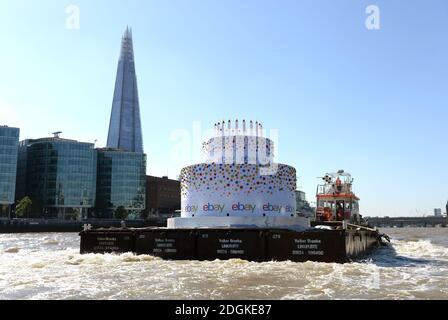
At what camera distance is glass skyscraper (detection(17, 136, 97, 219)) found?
152 meters

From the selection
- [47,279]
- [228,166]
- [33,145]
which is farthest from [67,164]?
[47,279]

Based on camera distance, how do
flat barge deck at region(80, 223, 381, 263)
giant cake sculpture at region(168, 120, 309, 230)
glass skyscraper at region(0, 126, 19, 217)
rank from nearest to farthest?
flat barge deck at region(80, 223, 381, 263)
giant cake sculpture at region(168, 120, 309, 230)
glass skyscraper at region(0, 126, 19, 217)

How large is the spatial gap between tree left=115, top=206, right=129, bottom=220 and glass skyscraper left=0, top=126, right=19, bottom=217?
37.1 m

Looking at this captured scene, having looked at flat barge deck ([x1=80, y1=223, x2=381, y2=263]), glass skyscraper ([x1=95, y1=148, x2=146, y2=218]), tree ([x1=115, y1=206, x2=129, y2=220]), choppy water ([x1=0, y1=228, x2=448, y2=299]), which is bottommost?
choppy water ([x1=0, y1=228, x2=448, y2=299])

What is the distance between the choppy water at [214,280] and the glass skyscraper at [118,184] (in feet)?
466

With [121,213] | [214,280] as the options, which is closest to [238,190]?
[214,280]

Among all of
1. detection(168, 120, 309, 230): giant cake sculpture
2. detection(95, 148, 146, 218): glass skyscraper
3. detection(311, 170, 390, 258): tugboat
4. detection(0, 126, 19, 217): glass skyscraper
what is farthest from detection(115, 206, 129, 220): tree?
detection(168, 120, 309, 230): giant cake sculpture

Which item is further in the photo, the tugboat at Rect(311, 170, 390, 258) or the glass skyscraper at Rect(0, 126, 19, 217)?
the glass skyscraper at Rect(0, 126, 19, 217)

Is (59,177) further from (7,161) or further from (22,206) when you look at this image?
(7,161)

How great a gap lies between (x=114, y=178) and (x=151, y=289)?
509ft

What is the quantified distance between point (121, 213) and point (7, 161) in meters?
44.0

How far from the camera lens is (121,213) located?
165500mm

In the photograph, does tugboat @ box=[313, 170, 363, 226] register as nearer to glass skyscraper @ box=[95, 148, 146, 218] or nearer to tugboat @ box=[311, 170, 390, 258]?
tugboat @ box=[311, 170, 390, 258]

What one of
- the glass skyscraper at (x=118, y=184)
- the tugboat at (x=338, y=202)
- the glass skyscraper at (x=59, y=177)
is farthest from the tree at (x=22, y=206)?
the tugboat at (x=338, y=202)
